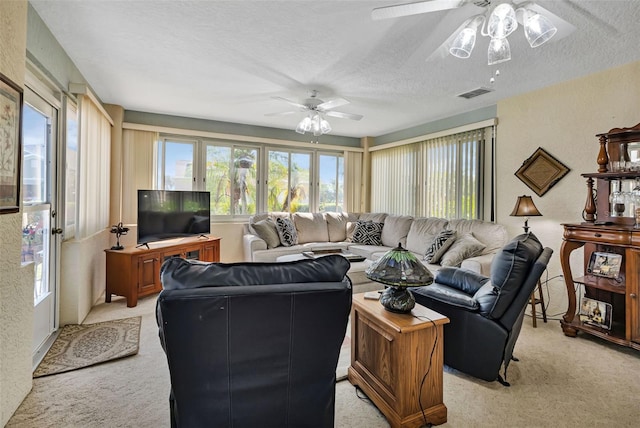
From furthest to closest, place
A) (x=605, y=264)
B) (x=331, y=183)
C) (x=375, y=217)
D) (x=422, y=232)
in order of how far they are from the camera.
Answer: (x=331, y=183), (x=375, y=217), (x=422, y=232), (x=605, y=264)

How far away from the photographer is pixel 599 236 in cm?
266

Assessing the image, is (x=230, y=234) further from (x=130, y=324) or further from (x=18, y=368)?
(x=18, y=368)

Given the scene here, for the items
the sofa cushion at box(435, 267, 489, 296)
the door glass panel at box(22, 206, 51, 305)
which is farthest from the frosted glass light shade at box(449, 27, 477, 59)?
the door glass panel at box(22, 206, 51, 305)

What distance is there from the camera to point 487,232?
3.92 metres

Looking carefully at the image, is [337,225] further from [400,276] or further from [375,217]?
[400,276]

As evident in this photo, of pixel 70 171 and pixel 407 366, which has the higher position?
pixel 70 171

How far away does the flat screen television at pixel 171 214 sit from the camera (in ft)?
13.1

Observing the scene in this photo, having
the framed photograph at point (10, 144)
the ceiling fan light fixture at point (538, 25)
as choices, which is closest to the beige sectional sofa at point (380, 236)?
the ceiling fan light fixture at point (538, 25)

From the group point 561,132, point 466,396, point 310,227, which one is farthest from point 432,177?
point 466,396

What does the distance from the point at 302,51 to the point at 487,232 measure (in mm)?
2955

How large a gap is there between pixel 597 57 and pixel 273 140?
13.8 feet

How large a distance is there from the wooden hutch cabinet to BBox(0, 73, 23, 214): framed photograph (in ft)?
13.3

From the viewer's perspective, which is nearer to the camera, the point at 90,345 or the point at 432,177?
the point at 90,345

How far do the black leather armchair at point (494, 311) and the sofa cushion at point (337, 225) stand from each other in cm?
342
